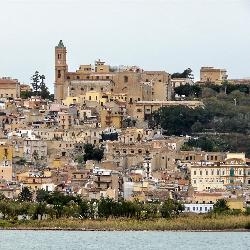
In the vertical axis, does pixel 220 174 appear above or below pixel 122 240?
above

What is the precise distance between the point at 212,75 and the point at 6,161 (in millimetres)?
21626

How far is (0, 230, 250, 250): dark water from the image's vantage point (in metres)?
48.0

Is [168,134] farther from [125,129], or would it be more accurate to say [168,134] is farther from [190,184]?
[190,184]

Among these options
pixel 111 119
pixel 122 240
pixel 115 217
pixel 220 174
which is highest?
pixel 111 119

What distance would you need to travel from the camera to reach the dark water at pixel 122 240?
48.0 m

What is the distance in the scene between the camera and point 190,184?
6638 centimetres

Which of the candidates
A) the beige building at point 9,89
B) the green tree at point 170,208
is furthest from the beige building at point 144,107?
the green tree at point 170,208

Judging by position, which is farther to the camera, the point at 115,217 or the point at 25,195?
the point at 25,195

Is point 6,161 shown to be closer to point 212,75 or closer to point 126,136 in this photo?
point 126,136

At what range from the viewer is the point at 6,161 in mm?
68438

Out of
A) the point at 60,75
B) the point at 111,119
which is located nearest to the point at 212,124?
the point at 111,119

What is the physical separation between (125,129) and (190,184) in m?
9.79

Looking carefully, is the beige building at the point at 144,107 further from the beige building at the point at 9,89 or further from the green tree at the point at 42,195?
the green tree at the point at 42,195

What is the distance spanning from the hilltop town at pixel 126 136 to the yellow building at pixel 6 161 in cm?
4
